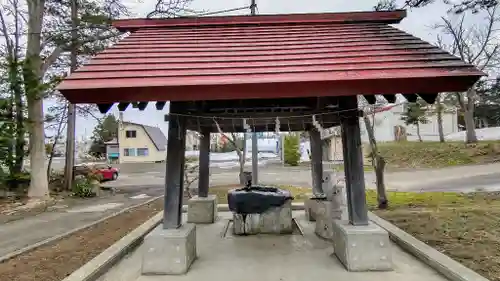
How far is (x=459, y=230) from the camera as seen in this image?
6152 millimetres

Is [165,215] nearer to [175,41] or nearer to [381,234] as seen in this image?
[175,41]

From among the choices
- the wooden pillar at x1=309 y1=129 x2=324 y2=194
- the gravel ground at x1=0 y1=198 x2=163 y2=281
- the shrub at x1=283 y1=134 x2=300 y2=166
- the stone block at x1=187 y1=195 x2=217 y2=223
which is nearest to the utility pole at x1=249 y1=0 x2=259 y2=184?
the wooden pillar at x1=309 y1=129 x2=324 y2=194

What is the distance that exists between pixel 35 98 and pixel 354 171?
1186cm

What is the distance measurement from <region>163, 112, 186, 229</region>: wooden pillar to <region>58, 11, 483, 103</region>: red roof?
95 centimetres

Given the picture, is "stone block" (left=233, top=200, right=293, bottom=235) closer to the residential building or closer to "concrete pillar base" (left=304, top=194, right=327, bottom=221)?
"concrete pillar base" (left=304, top=194, right=327, bottom=221)

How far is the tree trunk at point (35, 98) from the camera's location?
41.6 feet

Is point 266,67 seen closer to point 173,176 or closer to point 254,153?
point 173,176

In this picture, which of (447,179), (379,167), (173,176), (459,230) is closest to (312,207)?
(379,167)

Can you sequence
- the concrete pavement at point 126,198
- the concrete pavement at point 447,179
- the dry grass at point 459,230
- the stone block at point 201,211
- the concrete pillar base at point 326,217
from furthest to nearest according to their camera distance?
the concrete pavement at point 447,179 → the concrete pavement at point 126,198 → the stone block at point 201,211 → the concrete pillar base at point 326,217 → the dry grass at point 459,230

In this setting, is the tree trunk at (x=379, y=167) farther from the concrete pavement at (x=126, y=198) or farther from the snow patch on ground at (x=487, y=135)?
the snow patch on ground at (x=487, y=135)

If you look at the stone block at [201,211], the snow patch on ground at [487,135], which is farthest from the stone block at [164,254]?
the snow patch on ground at [487,135]

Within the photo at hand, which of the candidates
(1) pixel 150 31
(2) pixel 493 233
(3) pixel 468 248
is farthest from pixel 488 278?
(1) pixel 150 31

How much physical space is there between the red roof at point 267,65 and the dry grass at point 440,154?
18.9 meters

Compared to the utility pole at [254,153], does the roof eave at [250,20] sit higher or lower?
higher
